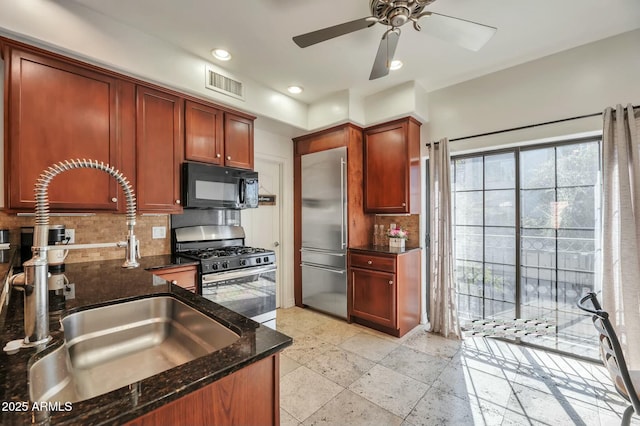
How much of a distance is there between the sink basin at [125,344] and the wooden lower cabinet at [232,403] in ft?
0.57

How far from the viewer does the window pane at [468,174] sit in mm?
3166

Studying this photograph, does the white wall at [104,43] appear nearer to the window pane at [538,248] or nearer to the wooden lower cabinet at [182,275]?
the wooden lower cabinet at [182,275]

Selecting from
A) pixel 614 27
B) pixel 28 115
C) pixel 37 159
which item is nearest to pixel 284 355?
pixel 37 159

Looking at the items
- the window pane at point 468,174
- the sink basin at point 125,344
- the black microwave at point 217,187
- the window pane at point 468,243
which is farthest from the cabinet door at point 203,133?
the window pane at point 468,243

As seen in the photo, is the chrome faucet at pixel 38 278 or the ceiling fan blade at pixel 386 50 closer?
the chrome faucet at pixel 38 278

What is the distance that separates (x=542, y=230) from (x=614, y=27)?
1.73 m

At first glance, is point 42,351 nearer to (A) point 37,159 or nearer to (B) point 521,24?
(A) point 37,159

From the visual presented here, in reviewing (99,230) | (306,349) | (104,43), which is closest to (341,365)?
(306,349)

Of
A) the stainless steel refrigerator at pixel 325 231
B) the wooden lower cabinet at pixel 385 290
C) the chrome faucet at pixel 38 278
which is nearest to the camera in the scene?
the chrome faucet at pixel 38 278

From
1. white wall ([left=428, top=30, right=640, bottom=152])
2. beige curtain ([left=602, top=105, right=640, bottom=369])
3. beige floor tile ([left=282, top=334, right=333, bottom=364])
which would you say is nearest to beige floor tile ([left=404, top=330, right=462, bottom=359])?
beige floor tile ([left=282, top=334, right=333, bottom=364])

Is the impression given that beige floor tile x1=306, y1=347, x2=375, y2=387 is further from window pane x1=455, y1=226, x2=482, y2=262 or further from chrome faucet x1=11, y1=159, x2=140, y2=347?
chrome faucet x1=11, y1=159, x2=140, y2=347

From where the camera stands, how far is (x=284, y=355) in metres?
2.68

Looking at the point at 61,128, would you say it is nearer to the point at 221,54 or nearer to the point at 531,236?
the point at 221,54

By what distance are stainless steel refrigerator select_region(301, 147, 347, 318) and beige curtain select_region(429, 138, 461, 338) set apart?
99cm
